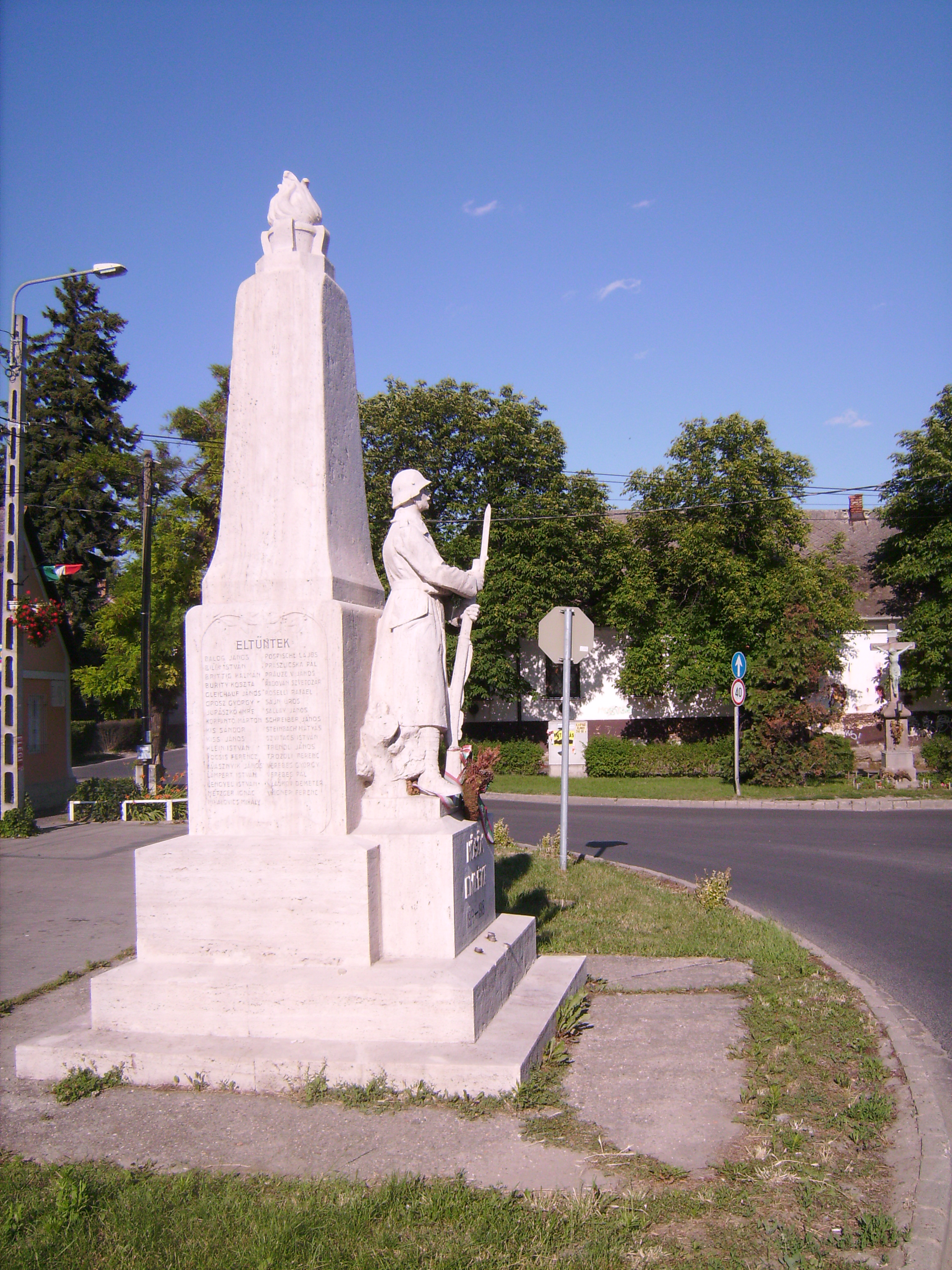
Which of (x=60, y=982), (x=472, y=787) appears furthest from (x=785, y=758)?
(x=60, y=982)

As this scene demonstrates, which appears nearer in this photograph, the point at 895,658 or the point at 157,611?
the point at 895,658

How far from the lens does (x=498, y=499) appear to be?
27.6 m

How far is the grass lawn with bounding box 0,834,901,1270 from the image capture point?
10.8 ft

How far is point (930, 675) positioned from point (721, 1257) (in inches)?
1090

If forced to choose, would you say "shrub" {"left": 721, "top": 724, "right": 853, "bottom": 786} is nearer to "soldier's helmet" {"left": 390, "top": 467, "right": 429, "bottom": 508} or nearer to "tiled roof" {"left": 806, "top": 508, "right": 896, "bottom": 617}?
"tiled roof" {"left": 806, "top": 508, "right": 896, "bottom": 617}

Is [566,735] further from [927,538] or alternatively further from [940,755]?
[927,538]

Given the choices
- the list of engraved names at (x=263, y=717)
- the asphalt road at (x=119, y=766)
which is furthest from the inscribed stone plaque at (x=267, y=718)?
the asphalt road at (x=119, y=766)

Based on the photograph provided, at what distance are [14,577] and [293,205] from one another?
1273cm

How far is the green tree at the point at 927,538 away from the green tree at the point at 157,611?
2016 centimetres

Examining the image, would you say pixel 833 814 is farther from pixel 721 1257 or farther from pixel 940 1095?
pixel 721 1257

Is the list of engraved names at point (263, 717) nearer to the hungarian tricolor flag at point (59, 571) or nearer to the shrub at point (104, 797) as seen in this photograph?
the hungarian tricolor flag at point (59, 571)

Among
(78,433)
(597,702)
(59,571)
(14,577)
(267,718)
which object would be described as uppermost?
(78,433)

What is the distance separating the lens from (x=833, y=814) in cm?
1819

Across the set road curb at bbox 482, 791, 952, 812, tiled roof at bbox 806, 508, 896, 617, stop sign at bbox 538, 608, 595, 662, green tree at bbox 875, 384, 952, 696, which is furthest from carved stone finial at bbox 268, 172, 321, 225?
tiled roof at bbox 806, 508, 896, 617
